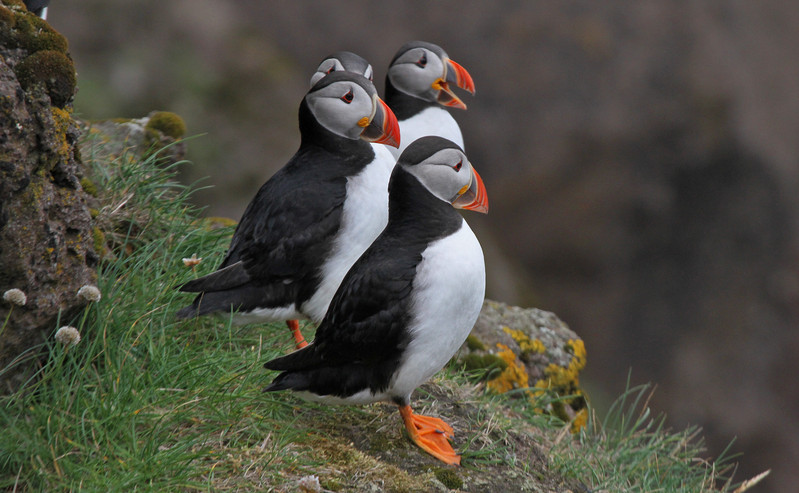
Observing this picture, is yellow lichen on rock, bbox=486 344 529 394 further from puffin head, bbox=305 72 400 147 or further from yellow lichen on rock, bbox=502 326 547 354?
puffin head, bbox=305 72 400 147

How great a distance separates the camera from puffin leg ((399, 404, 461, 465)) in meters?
3.20

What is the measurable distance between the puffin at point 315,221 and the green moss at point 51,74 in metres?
0.85

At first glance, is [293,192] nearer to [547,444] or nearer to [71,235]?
[71,235]

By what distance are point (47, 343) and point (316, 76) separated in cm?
212

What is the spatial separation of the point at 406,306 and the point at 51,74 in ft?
4.98

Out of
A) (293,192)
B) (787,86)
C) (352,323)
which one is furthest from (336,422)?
(787,86)

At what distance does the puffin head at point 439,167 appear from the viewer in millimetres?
3168

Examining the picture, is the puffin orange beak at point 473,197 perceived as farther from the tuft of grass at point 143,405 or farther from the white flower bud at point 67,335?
the white flower bud at point 67,335

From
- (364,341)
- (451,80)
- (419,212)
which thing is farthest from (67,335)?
(451,80)

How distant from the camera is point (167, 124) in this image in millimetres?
4859

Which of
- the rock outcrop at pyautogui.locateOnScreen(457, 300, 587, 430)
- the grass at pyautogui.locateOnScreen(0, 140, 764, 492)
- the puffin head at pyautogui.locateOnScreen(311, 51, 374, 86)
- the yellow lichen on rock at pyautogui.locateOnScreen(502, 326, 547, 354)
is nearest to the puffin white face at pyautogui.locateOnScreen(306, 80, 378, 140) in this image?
the puffin head at pyautogui.locateOnScreen(311, 51, 374, 86)

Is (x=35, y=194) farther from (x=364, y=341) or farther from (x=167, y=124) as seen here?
(x=167, y=124)

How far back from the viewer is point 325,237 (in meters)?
3.57

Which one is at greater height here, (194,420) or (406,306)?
(406,306)
